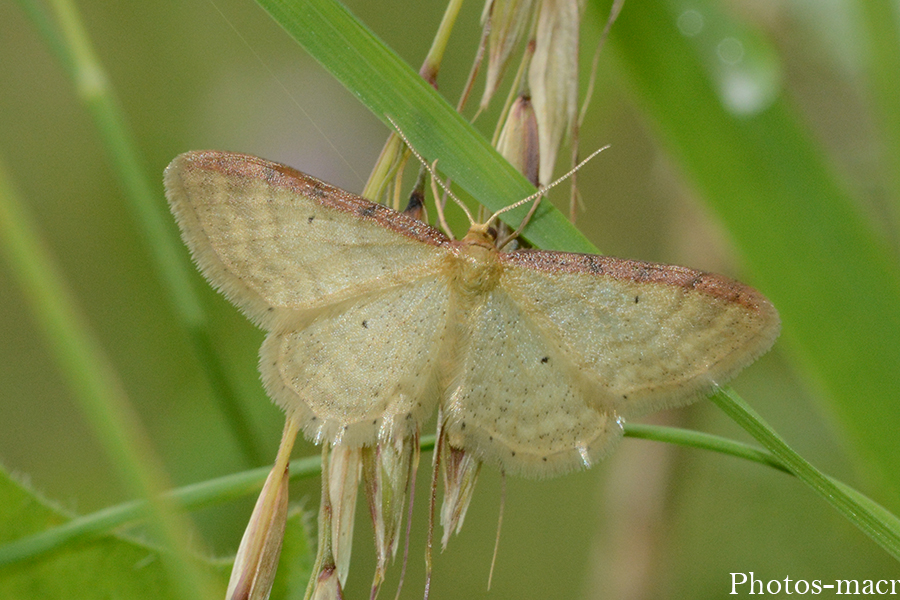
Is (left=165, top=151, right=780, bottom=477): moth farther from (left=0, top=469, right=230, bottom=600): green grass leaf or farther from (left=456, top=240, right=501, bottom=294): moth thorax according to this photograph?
(left=0, top=469, right=230, bottom=600): green grass leaf

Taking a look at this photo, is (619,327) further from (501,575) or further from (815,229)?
(501,575)

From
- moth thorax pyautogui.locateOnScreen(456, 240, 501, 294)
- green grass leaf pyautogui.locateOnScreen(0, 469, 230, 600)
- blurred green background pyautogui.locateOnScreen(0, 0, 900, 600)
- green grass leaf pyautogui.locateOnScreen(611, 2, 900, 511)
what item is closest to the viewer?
green grass leaf pyautogui.locateOnScreen(0, 469, 230, 600)

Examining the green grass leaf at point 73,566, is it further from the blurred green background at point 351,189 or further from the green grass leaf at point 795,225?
the blurred green background at point 351,189

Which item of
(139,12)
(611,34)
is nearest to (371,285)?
(611,34)

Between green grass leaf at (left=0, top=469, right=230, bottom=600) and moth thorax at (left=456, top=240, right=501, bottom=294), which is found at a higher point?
moth thorax at (left=456, top=240, right=501, bottom=294)

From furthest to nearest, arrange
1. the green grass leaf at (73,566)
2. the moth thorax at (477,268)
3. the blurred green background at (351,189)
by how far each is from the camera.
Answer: the blurred green background at (351,189) → the moth thorax at (477,268) → the green grass leaf at (73,566)

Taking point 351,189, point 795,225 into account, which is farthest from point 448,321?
point 351,189

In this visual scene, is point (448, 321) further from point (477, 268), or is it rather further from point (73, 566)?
point (73, 566)

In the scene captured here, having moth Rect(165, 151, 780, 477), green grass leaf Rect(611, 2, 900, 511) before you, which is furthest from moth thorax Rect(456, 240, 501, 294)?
green grass leaf Rect(611, 2, 900, 511)

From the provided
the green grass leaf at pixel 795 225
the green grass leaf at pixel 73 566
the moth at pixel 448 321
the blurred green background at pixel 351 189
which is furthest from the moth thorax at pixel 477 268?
the blurred green background at pixel 351 189
